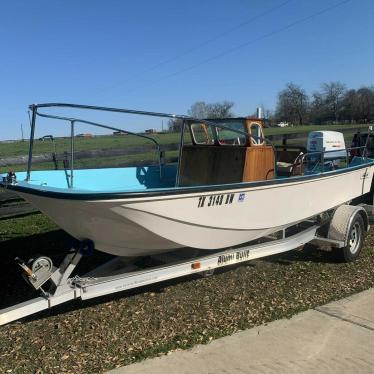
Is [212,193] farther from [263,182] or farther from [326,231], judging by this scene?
[326,231]

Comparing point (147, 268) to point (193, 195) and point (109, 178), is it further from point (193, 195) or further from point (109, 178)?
point (109, 178)

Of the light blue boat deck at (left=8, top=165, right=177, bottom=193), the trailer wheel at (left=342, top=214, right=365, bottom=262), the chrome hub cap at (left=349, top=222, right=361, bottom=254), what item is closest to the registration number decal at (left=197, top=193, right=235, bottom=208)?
the light blue boat deck at (left=8, top=165, right=177, bottom=193)

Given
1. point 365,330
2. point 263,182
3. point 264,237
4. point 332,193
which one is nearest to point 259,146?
point 263,182

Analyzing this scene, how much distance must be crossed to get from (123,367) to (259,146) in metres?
2.91

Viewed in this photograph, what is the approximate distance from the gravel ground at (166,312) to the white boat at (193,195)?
57cm

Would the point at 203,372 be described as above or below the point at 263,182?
below

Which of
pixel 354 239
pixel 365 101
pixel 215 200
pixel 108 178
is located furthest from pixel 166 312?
pixel 365 101

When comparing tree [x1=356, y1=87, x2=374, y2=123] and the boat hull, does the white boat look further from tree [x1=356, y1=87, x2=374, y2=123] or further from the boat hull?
tree [x1=356, y1=87, x2=374, y2=123]

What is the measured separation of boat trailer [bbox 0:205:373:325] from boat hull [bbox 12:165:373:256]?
17 centimetres

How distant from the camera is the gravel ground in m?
3.95

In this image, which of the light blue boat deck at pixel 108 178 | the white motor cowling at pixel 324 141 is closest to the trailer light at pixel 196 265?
the light blue boat deck at pixel 108 178

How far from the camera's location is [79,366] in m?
3.76

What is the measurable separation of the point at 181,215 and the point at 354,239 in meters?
3.22

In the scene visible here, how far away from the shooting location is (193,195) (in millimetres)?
4441
